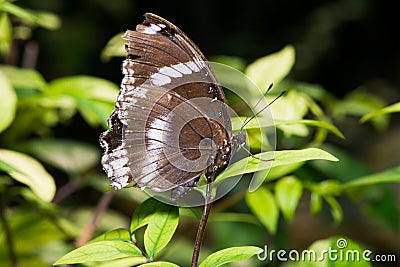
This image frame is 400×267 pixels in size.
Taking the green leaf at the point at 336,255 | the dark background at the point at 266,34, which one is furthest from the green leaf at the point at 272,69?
the dark background at the point at 266,34

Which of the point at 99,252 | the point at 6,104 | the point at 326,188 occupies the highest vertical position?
the point at 6,104

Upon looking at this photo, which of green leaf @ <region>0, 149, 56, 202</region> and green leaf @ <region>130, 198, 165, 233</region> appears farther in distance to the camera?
green leaf @ <region>0, 149, 56, 202</region>

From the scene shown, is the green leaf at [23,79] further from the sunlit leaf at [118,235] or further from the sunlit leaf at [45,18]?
the sunlit leaf at [118,235]

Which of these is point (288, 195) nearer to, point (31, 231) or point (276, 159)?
point (276, 159)

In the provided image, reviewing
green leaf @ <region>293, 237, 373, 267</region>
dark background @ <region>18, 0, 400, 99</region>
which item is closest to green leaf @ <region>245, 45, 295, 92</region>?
green leaf @ <region>293, 237, 373, 267</region>

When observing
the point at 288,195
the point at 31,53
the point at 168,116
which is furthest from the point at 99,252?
the point at 31,53

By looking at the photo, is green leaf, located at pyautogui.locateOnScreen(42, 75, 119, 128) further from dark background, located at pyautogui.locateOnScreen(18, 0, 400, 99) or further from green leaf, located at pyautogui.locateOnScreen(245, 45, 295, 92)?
dark background, located at pyautogui.locateOnScreen(18, 0, 400, 99)
